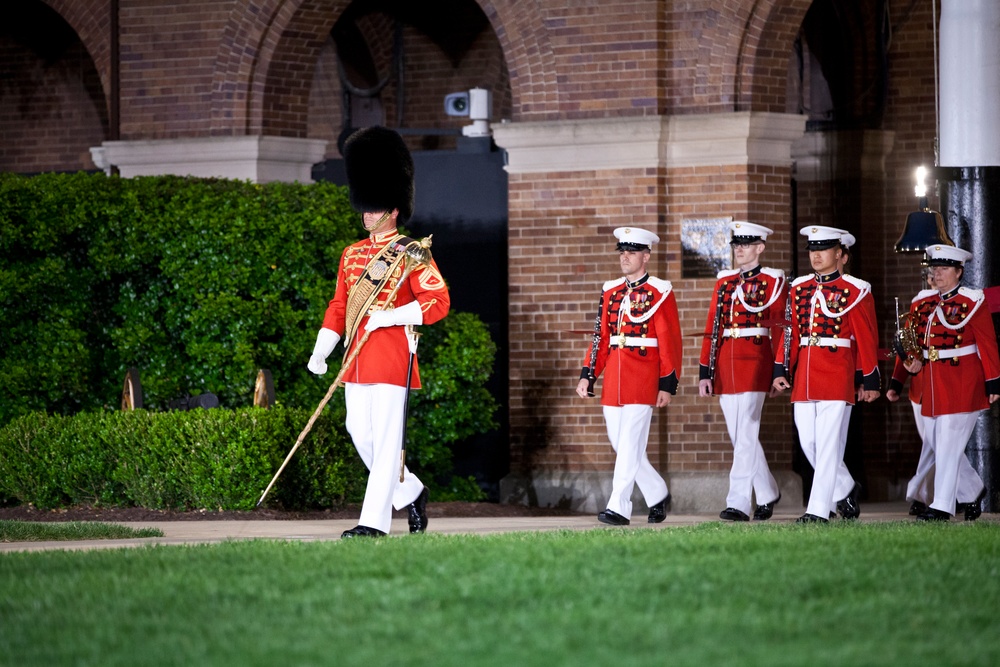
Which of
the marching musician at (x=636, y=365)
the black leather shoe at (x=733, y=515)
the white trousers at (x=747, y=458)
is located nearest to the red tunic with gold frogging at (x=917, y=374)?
the white trousers at (x=747, y=458)

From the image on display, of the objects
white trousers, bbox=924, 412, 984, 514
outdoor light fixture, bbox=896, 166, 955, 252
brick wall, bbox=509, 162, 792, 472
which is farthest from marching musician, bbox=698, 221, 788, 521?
brick wall, bbox=509, 162, 792, 472

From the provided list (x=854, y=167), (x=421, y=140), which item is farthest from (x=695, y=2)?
(x=421, y=140)

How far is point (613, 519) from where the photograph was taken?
1136cm

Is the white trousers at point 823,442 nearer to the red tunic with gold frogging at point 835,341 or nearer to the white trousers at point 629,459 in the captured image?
the red tunic with gold frogging at point 835,341

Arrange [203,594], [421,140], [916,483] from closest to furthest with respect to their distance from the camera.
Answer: [203,594] → [916,483] → [421,140]

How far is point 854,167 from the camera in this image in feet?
52.6

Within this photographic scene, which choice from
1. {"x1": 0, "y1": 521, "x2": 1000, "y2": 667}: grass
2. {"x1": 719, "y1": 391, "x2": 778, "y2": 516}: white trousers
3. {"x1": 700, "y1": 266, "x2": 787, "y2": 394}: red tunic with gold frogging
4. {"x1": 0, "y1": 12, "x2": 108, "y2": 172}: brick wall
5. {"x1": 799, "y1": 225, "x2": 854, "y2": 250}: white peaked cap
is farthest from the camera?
{"x1": 0, "y1": 12, "x2": 108, "y2": 172}: brick wall

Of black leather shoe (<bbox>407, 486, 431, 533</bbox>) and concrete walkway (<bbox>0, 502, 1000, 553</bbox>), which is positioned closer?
concrete walkway (<bbox>0, 502, 1000, 553</bbox>)

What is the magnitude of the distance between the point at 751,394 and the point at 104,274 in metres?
5.24

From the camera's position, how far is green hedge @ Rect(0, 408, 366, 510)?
1193 centimetres

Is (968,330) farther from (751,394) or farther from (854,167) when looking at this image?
(854,167)

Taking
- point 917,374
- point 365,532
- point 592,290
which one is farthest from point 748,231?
point 365,532

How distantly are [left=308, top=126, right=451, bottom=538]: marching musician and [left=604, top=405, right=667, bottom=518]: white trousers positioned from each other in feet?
5.90

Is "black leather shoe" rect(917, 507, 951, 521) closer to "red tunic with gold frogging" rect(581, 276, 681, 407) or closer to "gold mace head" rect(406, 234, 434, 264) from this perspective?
"red tunic with gold frogging" rect(581, 276, 681, 407)
